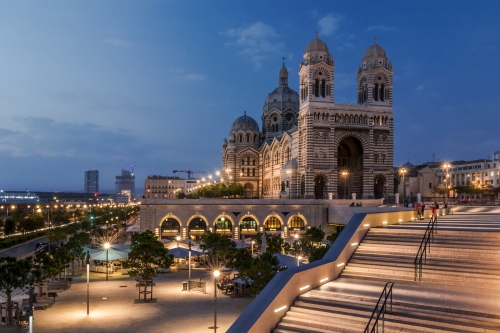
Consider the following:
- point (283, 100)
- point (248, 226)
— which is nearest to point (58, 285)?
point (248, 226)

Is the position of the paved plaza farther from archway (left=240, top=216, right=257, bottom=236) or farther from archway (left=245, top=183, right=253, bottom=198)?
archway (left=245, top=183, right=253, bottom=198)

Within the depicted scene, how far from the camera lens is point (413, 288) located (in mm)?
12812

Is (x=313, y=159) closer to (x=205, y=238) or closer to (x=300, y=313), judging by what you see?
(x=205, y=238)

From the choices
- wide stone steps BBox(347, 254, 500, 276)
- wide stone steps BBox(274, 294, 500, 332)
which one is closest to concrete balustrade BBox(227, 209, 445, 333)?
wide stone steps BBox(274, 294, 500, 332)

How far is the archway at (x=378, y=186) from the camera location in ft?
224

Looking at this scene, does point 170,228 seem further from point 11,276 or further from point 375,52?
point 11,276

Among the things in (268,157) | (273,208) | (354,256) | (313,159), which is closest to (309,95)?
(313,159)

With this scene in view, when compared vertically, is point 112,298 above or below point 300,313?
below

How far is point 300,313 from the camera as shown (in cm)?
1202

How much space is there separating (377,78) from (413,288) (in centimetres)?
5993

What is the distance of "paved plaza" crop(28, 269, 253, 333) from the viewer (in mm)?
19812

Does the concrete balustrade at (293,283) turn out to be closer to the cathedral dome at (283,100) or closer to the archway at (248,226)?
the archway at (248,226)

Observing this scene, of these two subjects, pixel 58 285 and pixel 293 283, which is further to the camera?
pixel 58 285

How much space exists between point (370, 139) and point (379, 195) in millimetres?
8178
